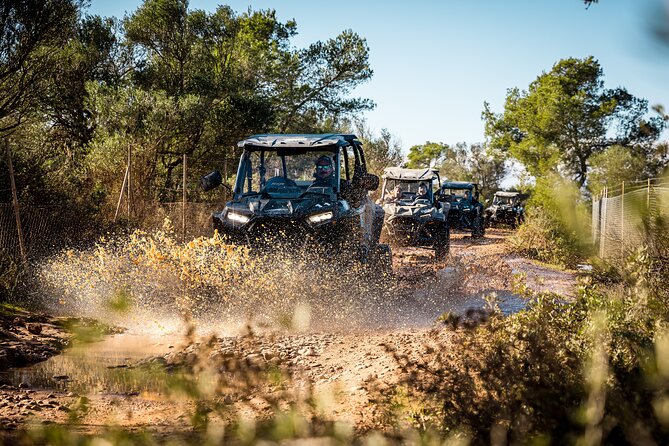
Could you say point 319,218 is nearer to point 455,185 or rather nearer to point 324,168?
point 324,168

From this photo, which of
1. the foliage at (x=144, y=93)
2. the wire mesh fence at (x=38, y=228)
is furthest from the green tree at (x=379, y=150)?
the wire mesh fence at (x=38, y=228)

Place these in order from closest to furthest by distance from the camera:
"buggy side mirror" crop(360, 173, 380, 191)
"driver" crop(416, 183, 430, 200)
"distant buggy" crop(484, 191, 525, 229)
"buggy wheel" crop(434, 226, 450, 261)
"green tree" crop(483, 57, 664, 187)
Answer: "buggy side mirror" crop(360, 173, 380, 191), "buggy wheel" crop(434, 226, 450, 261), "driver" crop(416, 183, 430, 200), "distant buggy" crop(484, 191, 525, 229), "green tree" crop(483, 57, 664, 187)

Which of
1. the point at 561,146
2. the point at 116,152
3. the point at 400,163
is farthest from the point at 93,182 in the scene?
the point at 561,146

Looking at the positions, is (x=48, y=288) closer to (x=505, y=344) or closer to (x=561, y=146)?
(x=505, y=344)

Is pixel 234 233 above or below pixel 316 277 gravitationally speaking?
above

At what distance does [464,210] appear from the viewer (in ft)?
84.5

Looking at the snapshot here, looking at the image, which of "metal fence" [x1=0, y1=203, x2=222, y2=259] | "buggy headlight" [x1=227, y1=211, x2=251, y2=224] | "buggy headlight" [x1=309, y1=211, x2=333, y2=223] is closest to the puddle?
"buggy headlight" [x1=227, y1=211, x2=251, y2=224]

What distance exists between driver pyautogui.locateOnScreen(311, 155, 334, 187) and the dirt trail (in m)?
1.87

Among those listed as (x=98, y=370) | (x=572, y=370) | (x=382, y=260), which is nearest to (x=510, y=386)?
(x=572, y=370)

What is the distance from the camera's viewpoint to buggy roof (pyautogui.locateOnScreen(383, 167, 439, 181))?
16797mm

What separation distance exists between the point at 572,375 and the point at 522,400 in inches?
23.5

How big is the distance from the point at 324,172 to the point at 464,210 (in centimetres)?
1771

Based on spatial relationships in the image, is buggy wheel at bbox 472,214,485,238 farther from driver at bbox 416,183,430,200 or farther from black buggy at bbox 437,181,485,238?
driver at bbox 416,183,430,200

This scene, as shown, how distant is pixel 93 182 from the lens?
13930 mm
